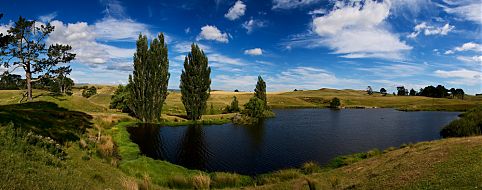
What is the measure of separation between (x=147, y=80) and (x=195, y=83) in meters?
11.0

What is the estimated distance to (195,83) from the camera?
67.3 m

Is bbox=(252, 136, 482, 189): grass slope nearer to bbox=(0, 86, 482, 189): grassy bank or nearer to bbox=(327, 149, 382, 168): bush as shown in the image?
bbox=(0, 86, 482, 189): grassy bank

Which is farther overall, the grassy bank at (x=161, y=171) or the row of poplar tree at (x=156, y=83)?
the row of poplar tree at (x=156, y=83)

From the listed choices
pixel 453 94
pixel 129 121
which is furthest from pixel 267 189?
pixel 453 94

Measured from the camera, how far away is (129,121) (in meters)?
60.3

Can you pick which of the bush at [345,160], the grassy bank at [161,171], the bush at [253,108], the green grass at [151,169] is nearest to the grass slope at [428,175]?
the grassy bank at [161,171]

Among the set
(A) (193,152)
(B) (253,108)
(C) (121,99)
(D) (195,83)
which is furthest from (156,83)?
(A) (193,152)

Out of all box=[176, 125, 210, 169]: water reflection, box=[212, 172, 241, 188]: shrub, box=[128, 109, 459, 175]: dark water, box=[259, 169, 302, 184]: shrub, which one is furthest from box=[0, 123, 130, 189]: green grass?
box=[128, 109, 459, 175]: dark water

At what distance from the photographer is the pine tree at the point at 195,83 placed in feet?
221

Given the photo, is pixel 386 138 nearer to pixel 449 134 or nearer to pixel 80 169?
pixel 449 134

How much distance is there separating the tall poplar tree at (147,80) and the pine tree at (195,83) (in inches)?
261

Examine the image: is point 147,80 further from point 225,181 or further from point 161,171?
point 225,181

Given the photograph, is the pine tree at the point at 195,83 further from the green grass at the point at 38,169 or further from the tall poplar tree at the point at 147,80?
the green grass at the point at 38,169

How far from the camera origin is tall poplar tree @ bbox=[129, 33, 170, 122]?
6178 centimetres
